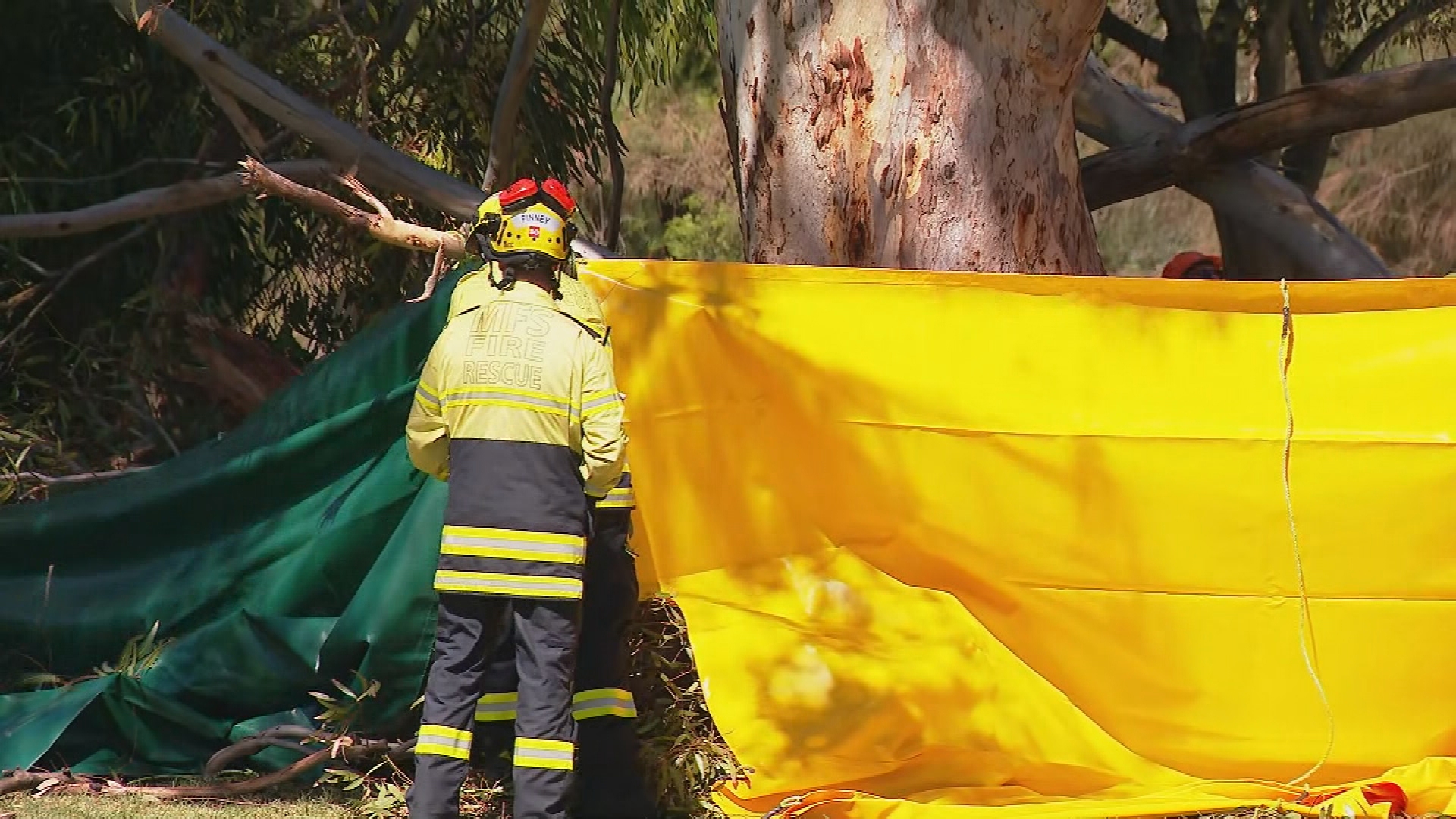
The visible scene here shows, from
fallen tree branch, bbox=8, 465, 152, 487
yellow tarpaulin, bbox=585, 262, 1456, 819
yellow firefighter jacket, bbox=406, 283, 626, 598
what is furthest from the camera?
fallen tree branch, bbox=8, 465, 152, 487

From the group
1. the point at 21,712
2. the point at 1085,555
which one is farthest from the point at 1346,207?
the point at 21,712

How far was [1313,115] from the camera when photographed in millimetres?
6523

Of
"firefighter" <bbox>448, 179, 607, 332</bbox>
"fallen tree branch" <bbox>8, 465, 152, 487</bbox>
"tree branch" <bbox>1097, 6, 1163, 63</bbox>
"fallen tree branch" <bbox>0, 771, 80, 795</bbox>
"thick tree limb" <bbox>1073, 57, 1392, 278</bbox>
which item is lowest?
"fallen tree branch" <bbox>0, 771, 80, 795</bbox>

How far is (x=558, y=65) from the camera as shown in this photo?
824 cm

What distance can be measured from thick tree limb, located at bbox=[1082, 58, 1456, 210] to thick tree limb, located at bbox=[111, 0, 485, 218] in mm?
3086

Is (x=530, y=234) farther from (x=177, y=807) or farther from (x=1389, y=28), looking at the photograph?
(x=1389, y=28)

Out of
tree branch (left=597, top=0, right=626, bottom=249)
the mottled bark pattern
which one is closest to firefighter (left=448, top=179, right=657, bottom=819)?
the mottled bark pattern

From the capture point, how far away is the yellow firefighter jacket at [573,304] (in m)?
4.25

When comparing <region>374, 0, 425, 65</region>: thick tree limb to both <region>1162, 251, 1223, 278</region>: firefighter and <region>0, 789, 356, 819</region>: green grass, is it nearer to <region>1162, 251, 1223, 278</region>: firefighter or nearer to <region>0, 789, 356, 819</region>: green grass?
<region>1162, 251, 1223, 278</region>: firefighter

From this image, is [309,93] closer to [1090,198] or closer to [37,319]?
[37,319]

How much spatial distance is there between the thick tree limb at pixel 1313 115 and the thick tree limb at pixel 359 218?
3.22 meters

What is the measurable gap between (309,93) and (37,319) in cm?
155

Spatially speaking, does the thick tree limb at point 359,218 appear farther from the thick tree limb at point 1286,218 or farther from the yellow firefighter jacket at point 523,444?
the thick tree limb at point 1286,218

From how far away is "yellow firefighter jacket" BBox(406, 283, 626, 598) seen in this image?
13.4 ft
